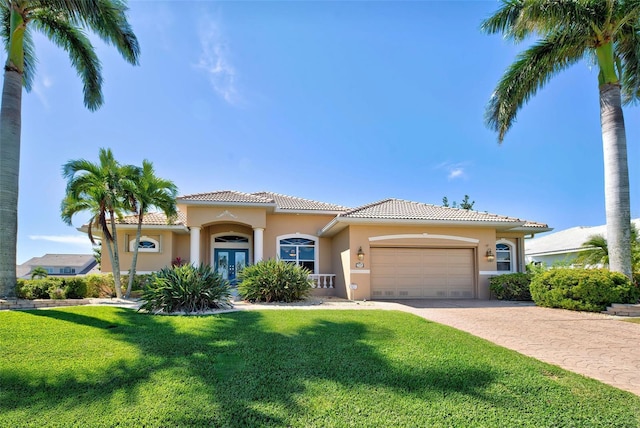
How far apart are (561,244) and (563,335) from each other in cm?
2475

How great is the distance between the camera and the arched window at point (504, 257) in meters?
19.2

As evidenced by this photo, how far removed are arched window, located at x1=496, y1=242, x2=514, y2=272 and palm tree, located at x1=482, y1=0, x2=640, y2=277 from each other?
700cm

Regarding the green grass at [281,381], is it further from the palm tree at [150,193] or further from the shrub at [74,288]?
the palm tree at [150,193]

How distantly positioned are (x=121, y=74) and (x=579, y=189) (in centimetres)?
2720

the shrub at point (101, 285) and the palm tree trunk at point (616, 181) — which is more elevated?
the palm tree trunk at point (616, 181)

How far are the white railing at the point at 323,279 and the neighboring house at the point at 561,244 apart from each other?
17605 mm

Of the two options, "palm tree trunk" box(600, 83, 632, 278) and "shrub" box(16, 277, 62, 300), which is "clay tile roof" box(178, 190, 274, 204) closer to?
"shrub" box(16, 277, 62, 300)

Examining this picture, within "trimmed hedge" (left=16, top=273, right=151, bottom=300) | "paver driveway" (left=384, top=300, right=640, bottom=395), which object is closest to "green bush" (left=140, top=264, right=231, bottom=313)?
"trimmed hedge" (left=16, top=273, right=151, bottom=300)

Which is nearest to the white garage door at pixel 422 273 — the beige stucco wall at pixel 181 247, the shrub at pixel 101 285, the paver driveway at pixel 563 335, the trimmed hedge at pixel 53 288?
the paver driveway at pixel 563 335

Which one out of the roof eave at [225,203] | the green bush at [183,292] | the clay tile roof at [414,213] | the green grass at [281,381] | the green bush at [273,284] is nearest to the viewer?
the green grass at [281,381]

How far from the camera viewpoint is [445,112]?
56.0ft

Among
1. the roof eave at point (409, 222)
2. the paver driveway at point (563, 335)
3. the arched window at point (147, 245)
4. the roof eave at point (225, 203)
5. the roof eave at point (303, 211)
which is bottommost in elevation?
the paver driveway at point (563, 335)

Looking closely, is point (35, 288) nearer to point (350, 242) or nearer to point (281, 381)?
point (350, 242)

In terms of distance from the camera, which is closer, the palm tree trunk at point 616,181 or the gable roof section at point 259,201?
the palm tree trunk at point 616,181
